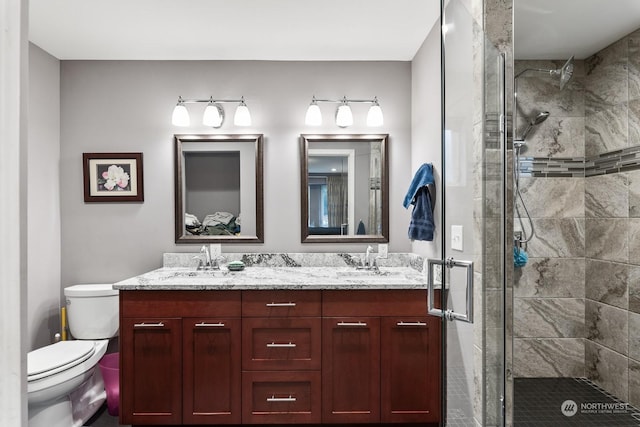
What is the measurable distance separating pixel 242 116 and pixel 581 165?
244 cm

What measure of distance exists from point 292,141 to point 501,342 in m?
2.25

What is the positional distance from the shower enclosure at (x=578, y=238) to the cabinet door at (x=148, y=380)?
6.27ft

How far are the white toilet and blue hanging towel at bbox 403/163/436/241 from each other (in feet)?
6.95

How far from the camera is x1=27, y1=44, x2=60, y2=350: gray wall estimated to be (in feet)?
8.73

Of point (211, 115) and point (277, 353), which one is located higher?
point (211, 115)

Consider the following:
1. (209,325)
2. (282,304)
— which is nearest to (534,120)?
(282,304)

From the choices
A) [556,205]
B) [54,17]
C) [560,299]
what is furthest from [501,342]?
[54,17]

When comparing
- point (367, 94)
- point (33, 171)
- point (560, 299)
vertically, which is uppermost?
point (367, 94)

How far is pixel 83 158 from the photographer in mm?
2928

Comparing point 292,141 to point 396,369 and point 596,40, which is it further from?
point 596,40

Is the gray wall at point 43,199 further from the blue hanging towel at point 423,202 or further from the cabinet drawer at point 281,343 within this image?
the blue hanging towel at point 423,202

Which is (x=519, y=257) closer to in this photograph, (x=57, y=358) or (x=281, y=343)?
(x=281, y=343)

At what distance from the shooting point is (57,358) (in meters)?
2.21

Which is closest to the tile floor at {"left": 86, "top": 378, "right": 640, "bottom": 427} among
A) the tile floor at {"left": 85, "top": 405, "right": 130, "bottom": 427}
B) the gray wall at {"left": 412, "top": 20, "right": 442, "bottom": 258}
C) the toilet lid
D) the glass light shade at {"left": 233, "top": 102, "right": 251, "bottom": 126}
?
the gray wall at {"left": 412, "top": 20, "right": 442, "bottom": 258}
